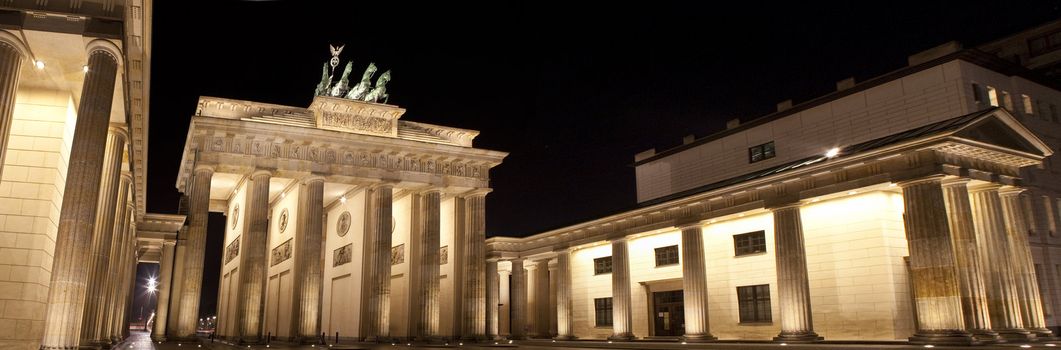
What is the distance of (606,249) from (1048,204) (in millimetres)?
24404

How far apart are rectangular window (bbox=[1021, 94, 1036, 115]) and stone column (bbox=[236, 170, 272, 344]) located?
4000 centimetres

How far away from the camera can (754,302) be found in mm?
36438

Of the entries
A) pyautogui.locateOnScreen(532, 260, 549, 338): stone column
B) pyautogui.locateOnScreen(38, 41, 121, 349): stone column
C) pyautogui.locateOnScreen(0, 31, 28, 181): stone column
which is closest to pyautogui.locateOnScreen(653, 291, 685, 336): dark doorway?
pyautogui.locateOnScreen(532, 260, 549, 338): stone column

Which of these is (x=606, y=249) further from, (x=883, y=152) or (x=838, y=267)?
(x=883, y=152)

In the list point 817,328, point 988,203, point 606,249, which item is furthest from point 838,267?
point 606,249

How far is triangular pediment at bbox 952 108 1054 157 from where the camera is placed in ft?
88.8

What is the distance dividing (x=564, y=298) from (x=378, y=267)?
1373 centimetres

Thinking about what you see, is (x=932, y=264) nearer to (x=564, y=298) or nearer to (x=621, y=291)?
(x=621, y=291)

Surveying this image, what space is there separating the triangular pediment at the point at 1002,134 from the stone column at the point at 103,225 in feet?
96.2

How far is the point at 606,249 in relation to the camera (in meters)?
47.1

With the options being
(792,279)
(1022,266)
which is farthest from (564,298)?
(1022,266)

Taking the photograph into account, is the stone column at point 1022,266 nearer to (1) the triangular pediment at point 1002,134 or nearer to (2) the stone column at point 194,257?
(1) the triangular pediment at point 1002,134

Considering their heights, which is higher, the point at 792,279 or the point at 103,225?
the point at 103,225

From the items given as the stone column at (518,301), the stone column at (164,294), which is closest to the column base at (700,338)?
the stone column at (518,301)
